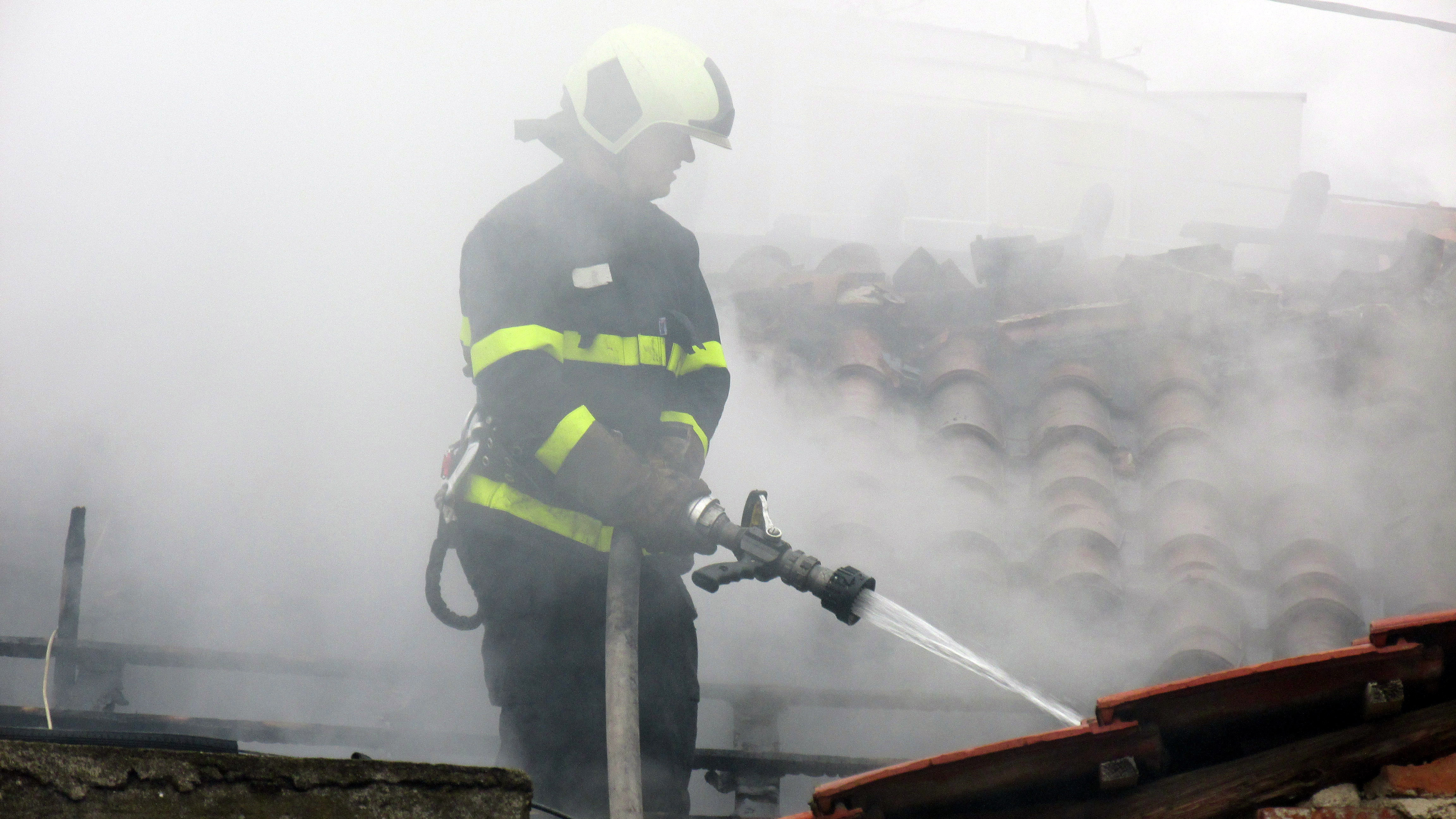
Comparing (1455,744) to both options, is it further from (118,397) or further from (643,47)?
(118,397)

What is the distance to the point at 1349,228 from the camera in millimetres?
14055

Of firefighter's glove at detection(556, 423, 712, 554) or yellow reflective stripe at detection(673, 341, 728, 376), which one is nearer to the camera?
Answer: firefighter's glove at detection(556, 423, 712, 554)

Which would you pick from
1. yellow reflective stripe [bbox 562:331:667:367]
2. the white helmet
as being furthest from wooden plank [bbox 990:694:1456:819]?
the white helmet

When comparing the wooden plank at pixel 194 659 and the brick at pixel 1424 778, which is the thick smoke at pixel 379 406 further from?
the brick at pixel 1424 778

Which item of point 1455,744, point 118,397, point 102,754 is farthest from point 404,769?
point 118,397

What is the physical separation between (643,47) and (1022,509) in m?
2.46

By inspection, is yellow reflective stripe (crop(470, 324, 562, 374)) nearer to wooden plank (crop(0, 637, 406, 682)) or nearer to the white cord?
wooden plank (crop(0, 637, 406, 682))

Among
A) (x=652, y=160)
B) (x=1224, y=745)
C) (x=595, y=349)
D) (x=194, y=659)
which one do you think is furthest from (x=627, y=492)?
(x=194, y=659)

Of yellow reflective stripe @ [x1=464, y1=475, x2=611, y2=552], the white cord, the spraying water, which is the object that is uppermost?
yellow reflective stripe @ [x1=464, y1=475, x2=611, y2=552]

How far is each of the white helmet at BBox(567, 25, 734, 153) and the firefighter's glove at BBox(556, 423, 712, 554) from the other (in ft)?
2.97

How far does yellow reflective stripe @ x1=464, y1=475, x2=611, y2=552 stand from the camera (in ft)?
9.62

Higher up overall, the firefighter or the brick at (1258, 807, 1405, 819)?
the firefighter

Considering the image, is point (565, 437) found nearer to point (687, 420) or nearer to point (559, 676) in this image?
point (687, 420)

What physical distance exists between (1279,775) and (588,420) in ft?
5.73
